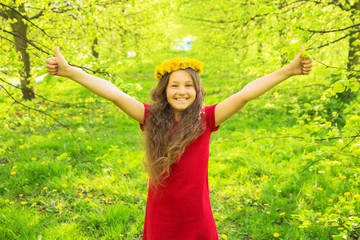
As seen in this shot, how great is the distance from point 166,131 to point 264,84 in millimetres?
640

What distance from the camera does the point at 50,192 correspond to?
3.21 m

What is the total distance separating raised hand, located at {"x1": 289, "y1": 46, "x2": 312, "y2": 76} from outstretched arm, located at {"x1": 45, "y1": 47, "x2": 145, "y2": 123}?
91cm

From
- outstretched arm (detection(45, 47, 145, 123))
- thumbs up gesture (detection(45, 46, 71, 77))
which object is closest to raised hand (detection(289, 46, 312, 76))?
outstretched arm (detection(45, 47, 145, 123))

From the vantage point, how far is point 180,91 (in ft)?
5.28

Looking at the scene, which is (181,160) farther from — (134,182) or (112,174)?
(112,174)

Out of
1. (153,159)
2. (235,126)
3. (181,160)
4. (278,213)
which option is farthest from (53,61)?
(235,126)

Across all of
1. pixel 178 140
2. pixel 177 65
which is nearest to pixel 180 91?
pixel 177 65

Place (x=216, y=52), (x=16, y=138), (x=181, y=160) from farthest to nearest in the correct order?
(x=216, y=52) < (x=16, y=138) < (x=181, y=160)

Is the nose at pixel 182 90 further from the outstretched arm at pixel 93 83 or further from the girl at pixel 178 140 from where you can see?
the outstretched arm at pixel 93 83

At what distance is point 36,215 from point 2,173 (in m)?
1.25

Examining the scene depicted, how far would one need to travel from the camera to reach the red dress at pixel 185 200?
1573mm

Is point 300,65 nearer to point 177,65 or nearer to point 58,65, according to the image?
point 177,65

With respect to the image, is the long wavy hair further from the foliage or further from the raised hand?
the raised hand

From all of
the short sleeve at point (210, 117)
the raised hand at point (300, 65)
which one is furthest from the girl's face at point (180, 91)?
the raised hand at point (300, 65)
